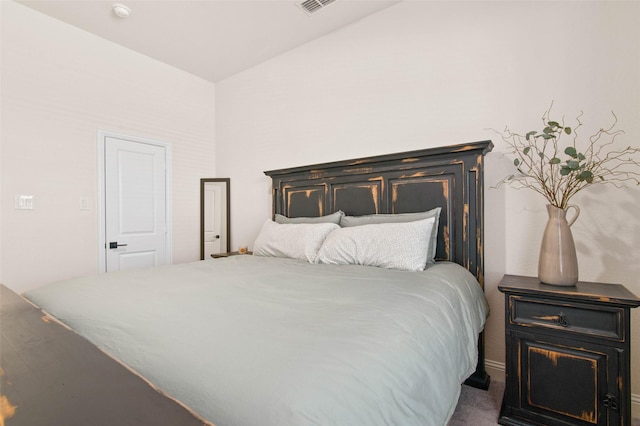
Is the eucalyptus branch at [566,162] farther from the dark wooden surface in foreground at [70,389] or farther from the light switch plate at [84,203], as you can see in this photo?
the light switch plate at [84,203]

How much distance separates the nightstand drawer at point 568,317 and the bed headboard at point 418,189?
43 centimetres

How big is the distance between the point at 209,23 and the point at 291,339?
306cm

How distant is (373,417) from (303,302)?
0.60 meters

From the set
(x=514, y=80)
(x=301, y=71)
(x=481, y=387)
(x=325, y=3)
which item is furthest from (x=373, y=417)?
(x=301, y=71)

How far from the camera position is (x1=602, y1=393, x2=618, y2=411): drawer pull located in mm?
1442

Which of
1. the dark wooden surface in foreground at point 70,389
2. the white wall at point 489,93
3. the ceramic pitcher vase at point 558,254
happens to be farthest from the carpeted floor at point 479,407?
the dark wooden surface in foreground at point 70,389

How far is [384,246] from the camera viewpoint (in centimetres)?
202

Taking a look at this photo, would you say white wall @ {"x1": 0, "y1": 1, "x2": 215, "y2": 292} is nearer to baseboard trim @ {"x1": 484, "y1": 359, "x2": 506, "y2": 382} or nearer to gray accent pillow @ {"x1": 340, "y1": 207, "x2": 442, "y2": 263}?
gray accent pillow @ {"x1": 340, "y1": 207, "x2": 442, "y2": 263}

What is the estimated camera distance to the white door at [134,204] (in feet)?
10.6

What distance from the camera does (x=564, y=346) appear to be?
1558mm

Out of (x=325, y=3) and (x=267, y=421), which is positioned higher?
(x=325, y=3)

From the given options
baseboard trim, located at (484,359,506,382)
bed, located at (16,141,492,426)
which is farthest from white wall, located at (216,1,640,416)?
bed, located at (16,141,492,426)

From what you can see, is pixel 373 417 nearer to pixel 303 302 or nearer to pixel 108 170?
pixel 303 302

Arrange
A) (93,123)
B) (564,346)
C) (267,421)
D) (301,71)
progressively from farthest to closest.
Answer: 1. (301,71)
2. (93,123)
3. (564,346)
4. (267,421)
